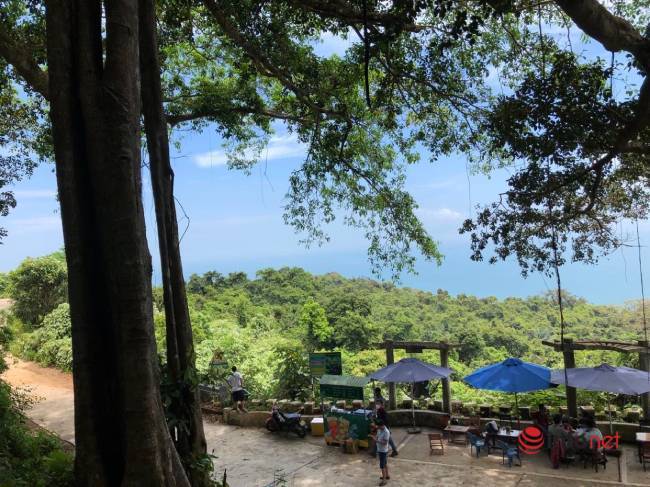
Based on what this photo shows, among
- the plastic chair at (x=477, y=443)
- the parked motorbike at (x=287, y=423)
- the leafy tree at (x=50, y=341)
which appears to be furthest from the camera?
the leafy tree at (x=50, y=341)

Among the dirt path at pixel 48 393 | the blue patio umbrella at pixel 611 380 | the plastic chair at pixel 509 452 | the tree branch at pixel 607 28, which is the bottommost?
the plastic chair at pixel 509 452

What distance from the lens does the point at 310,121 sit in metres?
11.9

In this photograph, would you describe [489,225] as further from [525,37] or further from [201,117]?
[201,117]

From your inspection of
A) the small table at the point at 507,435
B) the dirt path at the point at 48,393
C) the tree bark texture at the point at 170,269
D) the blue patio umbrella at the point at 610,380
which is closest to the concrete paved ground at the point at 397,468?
the small table at the point at 507,435

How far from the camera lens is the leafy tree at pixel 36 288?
73.9 feet

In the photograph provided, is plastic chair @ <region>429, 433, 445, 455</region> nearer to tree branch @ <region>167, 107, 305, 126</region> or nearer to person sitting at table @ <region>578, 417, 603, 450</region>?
person sitting at table @ <region>578, 417, 603, 450</region>

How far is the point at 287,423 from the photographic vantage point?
12062 millimetres

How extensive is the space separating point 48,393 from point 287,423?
8.47 m

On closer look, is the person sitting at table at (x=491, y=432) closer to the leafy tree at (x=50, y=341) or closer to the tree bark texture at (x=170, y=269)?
the tree bark texture at (x=170, y=269)

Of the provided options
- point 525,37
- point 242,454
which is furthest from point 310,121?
point 242,454

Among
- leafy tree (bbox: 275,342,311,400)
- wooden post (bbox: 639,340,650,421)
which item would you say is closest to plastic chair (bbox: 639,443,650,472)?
wooden post (bbox: 639,340,650,421)

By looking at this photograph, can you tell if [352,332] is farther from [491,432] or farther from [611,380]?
[611,380]

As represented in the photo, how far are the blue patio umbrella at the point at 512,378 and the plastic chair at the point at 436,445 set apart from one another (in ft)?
4.40

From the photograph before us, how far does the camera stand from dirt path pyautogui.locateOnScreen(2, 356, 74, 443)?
12.7 metres
